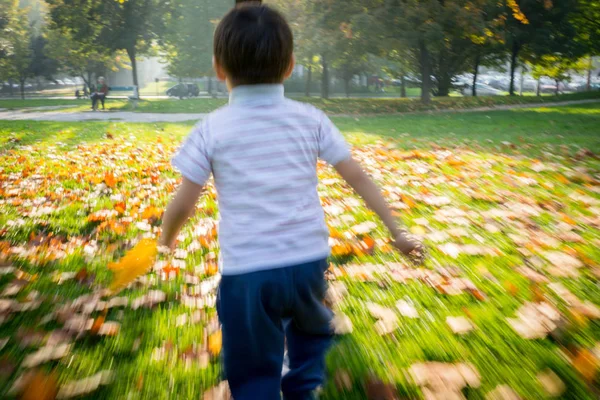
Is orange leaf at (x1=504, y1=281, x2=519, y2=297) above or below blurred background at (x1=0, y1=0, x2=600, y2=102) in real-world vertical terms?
below

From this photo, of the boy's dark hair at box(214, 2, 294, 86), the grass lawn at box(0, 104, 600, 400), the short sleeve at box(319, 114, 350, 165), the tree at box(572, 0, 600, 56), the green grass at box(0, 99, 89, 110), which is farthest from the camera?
the tree at box(572, 0, 600, 56)

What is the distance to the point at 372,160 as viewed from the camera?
7.28 metres

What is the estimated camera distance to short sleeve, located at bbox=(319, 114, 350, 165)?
5.38 feet

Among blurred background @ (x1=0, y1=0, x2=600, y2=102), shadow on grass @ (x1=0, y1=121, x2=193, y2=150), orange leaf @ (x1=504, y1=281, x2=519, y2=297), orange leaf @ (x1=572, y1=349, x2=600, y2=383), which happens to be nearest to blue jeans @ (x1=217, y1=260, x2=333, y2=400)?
orange leaf @ (x1=572, y1=349, x2=600, y2=383)

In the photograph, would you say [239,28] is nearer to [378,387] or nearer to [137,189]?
[378,387]

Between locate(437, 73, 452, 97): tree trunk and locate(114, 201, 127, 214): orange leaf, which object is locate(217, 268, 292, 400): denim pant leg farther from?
locate(437, 73, 452, 97): tree trunk

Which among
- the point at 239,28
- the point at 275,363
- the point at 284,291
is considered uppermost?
the point at 239,28

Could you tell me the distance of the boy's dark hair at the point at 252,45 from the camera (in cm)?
149

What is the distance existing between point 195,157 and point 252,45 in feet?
1.24

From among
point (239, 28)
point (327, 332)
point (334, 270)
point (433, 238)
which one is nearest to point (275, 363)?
point (327, 332)

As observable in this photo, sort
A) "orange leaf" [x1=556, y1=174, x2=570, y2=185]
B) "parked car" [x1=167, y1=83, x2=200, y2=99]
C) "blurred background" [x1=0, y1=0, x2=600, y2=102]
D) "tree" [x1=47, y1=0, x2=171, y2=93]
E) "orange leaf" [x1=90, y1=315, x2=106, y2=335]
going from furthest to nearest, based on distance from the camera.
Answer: "parked car" [x1=167, y1=83, x2=200, y2=99]
"tree" [x1=47, y1=0, x2=171, y2=93]
"blurred background" [x1=0, y1=0, x2=600, y2=102]
"orange leaf" [x1=556, y1=174, x2=570, y2=185]
"orange leaf" [x1=90, y1=315, x2=106, y2=335]

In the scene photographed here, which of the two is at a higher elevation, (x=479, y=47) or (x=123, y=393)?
(x=479, y=47)

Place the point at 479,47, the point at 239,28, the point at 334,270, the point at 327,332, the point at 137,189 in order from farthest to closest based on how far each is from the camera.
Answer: the point at 479,47
the point at 137,189
the point at 334,270
the point at 327,332
the point at 239,28

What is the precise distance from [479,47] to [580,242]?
82.0 ft
